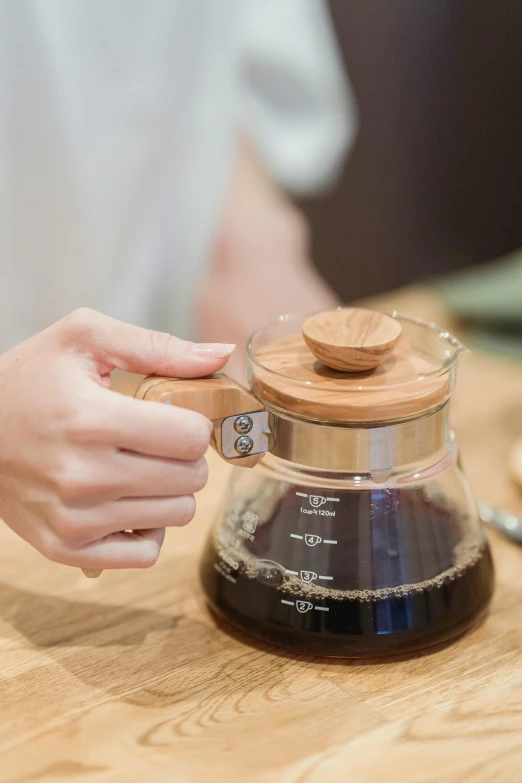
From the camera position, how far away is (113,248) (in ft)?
4.36

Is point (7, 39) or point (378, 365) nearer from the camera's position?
point (378, 365)

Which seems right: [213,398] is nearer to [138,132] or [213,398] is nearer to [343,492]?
[343,492]

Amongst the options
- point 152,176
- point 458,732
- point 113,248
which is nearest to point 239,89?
point 152,176

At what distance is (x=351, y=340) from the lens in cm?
59

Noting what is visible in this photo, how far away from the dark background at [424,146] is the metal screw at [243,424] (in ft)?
5.29

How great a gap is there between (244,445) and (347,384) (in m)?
0.08

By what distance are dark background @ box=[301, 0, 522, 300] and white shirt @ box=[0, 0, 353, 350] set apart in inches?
26.1

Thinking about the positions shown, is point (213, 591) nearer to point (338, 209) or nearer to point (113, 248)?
point (113, 248)

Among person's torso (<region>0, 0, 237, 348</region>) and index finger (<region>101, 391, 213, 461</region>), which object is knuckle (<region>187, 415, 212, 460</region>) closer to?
index finger (<region>101, 391, 213, 461</region>)

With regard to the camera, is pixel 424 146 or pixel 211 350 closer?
pixel 211 350

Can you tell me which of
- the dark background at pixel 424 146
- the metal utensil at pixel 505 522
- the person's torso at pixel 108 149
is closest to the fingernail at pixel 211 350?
the metal utensil at pixel 505 522

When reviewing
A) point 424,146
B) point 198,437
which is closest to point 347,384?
point 198,437

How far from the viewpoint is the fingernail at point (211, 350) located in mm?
579

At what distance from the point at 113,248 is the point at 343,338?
0.81 metres
